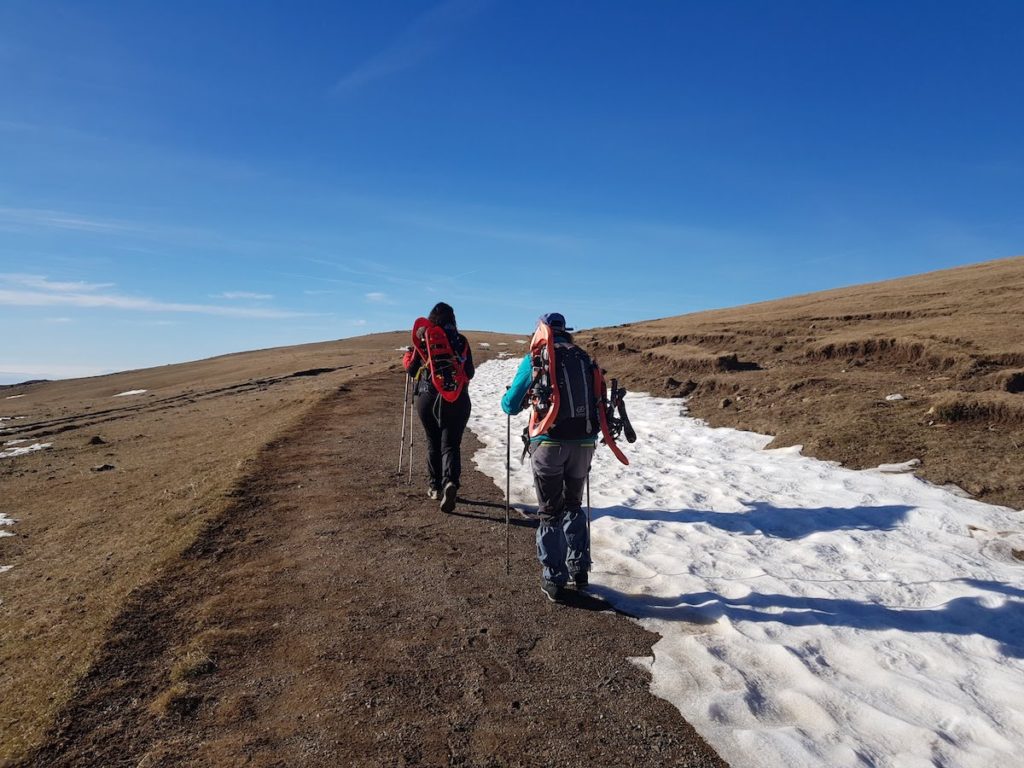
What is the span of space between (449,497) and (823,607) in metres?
5.42

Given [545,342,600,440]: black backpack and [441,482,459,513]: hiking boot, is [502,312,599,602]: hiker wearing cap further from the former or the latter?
[441,482,459,513]: hiking boot

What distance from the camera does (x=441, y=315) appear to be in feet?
33.3

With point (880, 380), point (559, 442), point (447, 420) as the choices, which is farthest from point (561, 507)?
point (880, 380)

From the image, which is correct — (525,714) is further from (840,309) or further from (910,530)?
(840,309)

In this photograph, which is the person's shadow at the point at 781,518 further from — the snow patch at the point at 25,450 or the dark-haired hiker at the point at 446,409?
the snow patch at the point at 25,450

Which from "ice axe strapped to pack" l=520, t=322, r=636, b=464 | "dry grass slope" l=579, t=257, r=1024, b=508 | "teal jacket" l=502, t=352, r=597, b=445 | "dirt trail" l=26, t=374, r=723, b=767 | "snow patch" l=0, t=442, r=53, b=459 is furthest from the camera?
"snow patch" l=0, t=442, r=53, b=459

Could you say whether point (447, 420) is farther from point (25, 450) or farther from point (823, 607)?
point (25, 450)

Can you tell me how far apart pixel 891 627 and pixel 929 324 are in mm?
19765

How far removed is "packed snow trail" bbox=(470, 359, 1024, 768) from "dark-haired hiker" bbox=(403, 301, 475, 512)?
1.67 meters

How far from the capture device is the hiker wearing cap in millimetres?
6723

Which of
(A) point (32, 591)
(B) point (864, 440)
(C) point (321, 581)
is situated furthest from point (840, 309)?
(A) point (32, 591)

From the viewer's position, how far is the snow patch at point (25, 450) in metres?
20.5

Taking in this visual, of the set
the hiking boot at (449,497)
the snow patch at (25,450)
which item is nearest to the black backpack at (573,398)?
the hiking boot at (449,497)

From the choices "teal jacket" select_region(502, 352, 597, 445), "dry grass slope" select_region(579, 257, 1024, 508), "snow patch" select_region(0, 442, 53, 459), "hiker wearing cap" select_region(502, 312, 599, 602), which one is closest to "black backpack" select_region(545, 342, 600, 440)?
"hiker wearing cap" select_region(502, 312, 599, 602)
